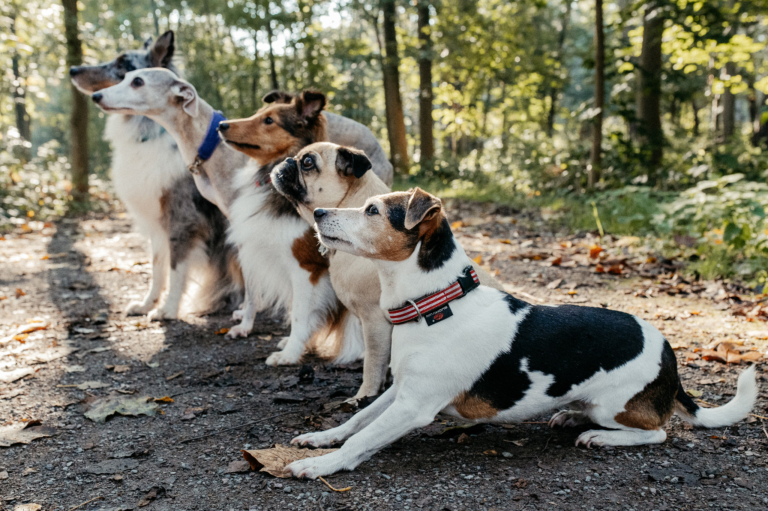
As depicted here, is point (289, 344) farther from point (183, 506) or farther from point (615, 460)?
point (615, 460)

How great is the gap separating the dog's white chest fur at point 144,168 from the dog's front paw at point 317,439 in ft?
10.8

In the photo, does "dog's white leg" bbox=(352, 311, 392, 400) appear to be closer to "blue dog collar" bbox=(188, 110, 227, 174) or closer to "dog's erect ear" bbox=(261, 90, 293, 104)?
"dog's erect ear" bbox=(261, 90, 293, 104)

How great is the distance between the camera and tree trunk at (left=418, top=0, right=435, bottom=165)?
1664 cm

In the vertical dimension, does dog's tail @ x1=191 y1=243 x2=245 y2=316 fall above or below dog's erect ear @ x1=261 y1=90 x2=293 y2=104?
below

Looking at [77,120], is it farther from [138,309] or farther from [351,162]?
[351,162]

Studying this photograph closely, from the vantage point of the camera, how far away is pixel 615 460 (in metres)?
2.82

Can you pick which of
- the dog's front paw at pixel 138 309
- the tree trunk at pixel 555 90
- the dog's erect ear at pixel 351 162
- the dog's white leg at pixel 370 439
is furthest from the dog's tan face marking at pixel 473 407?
the tree trunk at pixel 555 90

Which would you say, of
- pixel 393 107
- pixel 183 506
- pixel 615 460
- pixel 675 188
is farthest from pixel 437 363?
pixel 393 107

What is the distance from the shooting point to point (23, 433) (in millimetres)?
3193

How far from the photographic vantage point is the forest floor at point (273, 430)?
2561mm

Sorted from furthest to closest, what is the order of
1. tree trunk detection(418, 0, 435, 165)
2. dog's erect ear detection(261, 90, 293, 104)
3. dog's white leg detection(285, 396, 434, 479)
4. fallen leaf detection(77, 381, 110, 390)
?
tree trunk detection(418, 0, 435, 165) < dog's erect ear detection(261, 90, 293, 104) < fallen leaf detection(77, 381, 110, 390) < dog's white leg detection(285, 396, 434, 479)

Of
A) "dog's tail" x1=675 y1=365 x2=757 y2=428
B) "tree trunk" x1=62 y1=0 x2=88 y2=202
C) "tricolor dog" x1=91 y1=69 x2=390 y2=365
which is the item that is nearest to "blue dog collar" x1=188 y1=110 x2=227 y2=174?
"tricolor dog" x1=91 y1=69 x2=390 y2=365

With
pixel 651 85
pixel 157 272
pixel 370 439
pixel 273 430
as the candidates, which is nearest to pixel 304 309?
pixel 273 430

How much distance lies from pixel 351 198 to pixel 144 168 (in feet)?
8.78
